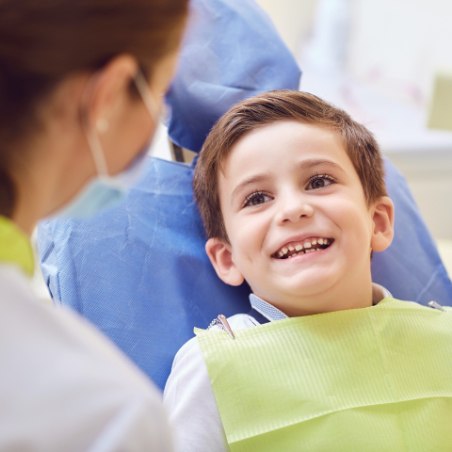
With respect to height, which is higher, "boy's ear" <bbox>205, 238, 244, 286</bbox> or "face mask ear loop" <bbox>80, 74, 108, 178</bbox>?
"face mask ear loop" <bbox>80, 74, 108, 178</bbox>

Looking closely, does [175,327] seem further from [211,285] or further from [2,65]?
[2,65]

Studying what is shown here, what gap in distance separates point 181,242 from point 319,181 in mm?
317

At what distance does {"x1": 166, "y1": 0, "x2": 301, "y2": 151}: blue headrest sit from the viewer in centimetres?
165

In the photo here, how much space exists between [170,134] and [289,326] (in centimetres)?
54

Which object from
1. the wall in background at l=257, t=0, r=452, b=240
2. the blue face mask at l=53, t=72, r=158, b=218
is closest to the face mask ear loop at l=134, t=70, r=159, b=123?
the blue face mask at l=53, t=72, r=158, b=218

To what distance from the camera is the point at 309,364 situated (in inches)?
52.2

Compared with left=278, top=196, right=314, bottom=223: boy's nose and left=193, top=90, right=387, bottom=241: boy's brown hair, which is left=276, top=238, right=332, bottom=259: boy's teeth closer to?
left=278, top=196, right=314, bottom=223: boy's nose

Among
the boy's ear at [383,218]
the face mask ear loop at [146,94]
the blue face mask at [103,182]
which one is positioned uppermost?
the face mask ear loop at [146,94]

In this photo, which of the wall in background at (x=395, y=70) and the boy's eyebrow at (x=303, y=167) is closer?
the boy's eyebrow at (x=303, y=167)

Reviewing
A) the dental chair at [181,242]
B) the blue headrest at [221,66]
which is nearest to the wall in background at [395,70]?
the dental chair at [181,242]

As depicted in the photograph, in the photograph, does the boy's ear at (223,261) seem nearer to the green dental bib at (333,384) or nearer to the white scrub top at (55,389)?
the green dental bib at (333,384)

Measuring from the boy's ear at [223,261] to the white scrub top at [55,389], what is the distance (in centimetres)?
65

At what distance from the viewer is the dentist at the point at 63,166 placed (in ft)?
2.51

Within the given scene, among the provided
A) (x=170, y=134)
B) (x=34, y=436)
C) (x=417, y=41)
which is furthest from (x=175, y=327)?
(x=417, y=41)
